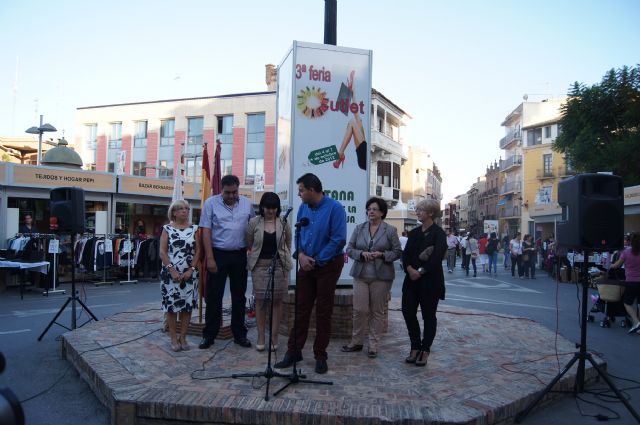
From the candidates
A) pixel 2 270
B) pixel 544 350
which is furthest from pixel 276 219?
pixel 2 270

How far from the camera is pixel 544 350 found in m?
5.95

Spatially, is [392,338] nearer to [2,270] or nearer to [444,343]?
[444,343]

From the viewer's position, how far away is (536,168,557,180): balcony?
2032 inches

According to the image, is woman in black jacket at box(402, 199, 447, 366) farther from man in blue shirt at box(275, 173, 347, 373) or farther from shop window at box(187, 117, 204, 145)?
shop window at box(187, 117, 204, 145)

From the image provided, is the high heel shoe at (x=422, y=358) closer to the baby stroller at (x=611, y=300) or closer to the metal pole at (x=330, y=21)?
the metal pole at (x=330, y=21)

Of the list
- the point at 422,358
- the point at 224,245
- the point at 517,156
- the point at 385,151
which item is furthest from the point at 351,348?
the point at 517,156

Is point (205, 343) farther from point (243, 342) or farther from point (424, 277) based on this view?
point (424, 277)

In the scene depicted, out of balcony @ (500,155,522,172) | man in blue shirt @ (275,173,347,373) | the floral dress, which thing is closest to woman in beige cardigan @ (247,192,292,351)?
man in blue shirt @ (275,173,347,373)

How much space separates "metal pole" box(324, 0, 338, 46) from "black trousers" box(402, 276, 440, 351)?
361 centimetres

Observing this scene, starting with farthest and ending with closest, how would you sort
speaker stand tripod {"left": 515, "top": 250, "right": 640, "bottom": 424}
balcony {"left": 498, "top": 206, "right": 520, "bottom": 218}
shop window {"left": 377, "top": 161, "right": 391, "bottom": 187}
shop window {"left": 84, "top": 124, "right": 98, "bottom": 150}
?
balcony {"left": 498, "top": 206, "right": 520, "bottom": 218}, shop window {"left": 84, "top": 124, "right": 98, "bottom": 150}, shop window {"left": 377, "top": 161, "right": 391, "bottom": 187}, speaker stand tripod {"left": 515, "top": 250, "right": 640, "bottom": 424}

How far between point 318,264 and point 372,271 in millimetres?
860

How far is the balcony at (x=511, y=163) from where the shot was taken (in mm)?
59000

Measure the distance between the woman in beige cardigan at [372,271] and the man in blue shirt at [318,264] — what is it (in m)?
0.60

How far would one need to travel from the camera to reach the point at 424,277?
5.20 m
